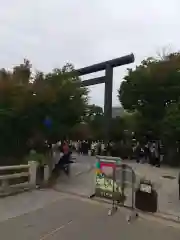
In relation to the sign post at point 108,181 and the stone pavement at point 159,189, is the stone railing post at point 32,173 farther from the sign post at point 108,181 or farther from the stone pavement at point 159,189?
the sign post at point 108,181

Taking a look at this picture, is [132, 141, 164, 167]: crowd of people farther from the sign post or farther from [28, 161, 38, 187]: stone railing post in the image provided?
the sign post

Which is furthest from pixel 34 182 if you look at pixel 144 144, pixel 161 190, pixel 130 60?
pixel 130 60

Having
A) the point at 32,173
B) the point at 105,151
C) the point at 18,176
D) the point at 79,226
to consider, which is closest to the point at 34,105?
the point at 32,173

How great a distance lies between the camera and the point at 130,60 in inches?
1117

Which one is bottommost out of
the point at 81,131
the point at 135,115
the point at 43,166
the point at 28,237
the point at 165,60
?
the point at 28,237

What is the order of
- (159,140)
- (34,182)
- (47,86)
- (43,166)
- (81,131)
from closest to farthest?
(34,182)
(43,166)
(47,86)
(81,131)
(159,140)

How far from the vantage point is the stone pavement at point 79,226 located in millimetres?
6699

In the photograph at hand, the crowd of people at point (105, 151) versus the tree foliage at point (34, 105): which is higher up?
the tree foliage at point (34, 105)

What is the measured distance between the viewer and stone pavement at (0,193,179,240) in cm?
670

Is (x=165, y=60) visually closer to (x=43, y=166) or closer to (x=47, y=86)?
(x=47, y=86)

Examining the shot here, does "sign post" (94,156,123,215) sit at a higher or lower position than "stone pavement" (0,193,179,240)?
higher

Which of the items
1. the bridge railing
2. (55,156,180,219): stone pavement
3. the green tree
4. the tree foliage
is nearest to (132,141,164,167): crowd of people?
the green tree

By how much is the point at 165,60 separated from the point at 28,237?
804 inches

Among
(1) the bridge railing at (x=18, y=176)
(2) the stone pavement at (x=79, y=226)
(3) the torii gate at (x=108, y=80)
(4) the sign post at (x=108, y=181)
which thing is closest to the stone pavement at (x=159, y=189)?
(4) the sign post at (x=108, y=181)
